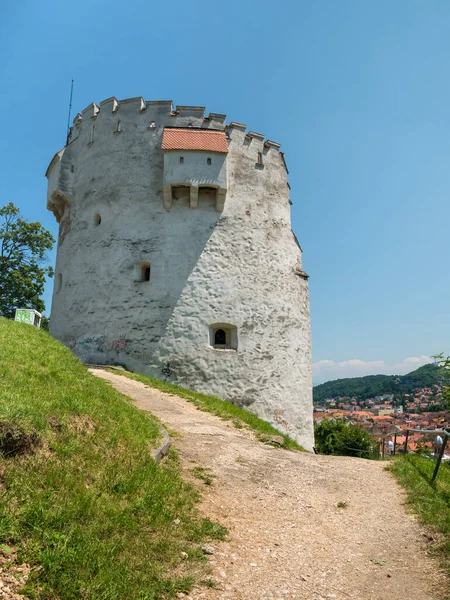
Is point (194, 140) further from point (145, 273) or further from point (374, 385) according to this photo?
point (374, 385)

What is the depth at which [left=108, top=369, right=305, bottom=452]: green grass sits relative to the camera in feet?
36.9

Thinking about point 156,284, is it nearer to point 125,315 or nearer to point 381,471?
point 125,315

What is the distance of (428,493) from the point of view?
6.42m

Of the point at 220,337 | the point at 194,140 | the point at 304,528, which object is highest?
the point at 194,140

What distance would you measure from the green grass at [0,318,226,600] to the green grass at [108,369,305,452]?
500cm

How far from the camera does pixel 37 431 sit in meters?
4.37

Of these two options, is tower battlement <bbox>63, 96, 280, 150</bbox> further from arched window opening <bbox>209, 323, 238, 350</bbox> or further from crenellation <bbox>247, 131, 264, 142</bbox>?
arched window opening <bbox>209, 323, 238, 350</bbox>

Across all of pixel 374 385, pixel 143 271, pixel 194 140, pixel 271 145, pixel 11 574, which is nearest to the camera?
pixel 11 574

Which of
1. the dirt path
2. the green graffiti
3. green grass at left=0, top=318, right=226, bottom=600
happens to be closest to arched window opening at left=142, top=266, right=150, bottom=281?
the green graffiti

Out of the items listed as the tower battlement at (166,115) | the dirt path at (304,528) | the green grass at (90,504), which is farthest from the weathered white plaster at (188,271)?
the green grass at (90,504)

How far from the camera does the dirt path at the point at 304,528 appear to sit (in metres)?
3.73

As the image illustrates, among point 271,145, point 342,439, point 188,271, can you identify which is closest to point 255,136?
point 271,145

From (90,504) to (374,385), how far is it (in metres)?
146

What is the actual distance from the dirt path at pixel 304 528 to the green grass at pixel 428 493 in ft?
0.56
